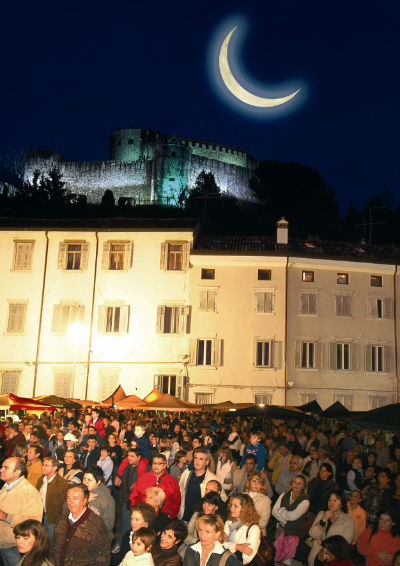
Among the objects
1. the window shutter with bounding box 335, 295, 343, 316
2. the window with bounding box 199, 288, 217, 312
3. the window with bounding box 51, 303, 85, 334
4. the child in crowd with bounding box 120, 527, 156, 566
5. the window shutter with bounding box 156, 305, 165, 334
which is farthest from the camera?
the window shutter with bounding box 335, 295, 343, 316

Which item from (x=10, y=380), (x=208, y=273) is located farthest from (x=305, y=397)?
(x=10, y=380)

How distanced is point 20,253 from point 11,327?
414cm

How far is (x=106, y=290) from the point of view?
36.1 metres

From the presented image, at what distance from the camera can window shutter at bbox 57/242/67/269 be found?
1439 inches

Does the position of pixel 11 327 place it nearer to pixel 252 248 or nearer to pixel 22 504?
pixel 252 248

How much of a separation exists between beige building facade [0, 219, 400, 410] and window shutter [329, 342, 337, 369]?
→ 0.05 metres

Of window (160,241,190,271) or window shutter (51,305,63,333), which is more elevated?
window (160,241,190,271)

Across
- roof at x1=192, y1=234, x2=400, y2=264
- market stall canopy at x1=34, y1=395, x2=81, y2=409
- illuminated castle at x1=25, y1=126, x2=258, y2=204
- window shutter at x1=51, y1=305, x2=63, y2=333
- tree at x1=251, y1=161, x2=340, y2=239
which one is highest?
illuminated castle at x1=25, y1=126, x2=258, y2=204

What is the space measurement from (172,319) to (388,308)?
11.8 meters

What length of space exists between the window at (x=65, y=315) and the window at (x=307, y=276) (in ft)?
39.3

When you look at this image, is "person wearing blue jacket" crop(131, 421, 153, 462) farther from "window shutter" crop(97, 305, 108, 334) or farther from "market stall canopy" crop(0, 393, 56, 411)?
"window shutter" crop(97, 305, 108, 334)

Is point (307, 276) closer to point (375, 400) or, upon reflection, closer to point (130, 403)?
point (375, 400)

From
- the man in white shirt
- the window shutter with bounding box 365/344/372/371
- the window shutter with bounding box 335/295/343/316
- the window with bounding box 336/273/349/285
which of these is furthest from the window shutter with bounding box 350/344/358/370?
the man in white shirt

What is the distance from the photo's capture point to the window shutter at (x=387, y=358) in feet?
118
